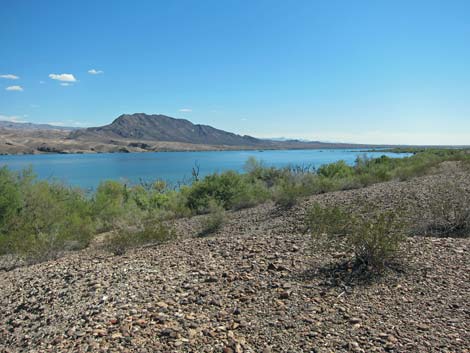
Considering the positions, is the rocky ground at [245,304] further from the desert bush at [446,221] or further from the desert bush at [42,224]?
the desert bush at [42,224]

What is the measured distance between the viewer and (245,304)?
17.9 feet

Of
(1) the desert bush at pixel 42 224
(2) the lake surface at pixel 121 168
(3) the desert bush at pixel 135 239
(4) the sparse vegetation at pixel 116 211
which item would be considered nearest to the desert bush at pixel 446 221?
(4) the sparse vegetation at pixel 116 211

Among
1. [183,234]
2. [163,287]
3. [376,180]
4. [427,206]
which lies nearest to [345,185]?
[376,180]

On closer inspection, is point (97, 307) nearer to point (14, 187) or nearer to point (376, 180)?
point (14, 187)

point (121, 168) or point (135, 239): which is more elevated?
point (135, 239)

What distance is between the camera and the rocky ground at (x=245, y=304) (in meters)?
4.50

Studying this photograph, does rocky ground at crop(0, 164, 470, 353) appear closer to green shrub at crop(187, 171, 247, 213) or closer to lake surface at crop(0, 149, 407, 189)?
green shrub at crop(187, 171, 247, 213)

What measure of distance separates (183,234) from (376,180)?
45.3 ft

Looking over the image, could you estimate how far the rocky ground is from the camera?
4.50 meters

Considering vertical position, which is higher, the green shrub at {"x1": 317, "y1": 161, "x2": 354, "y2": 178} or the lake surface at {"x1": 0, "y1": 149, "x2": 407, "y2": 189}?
the green shrub at {"x1": 317, "y1": 161, "x2": 354, "y2": 178}

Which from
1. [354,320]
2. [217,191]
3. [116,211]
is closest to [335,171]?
Answer: [217,191]

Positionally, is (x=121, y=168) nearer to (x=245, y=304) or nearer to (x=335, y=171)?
(x=335, y=171)

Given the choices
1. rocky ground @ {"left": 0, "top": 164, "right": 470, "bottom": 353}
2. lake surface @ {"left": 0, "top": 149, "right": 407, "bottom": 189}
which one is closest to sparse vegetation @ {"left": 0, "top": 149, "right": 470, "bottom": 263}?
rocky ground @ {"left": 0, "top": 164, "right": 470, "bottom": 353}

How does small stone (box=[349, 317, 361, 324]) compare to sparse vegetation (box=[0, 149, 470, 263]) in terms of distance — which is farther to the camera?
sparse vegetation (box=[0, 149, 470, 263])
